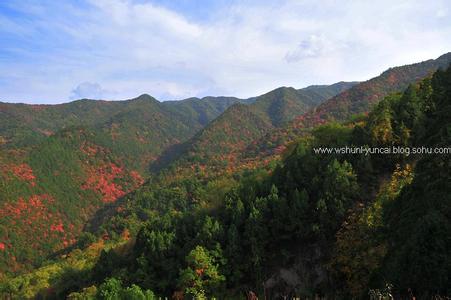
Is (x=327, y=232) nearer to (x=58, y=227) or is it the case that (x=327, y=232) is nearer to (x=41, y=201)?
(x=58, y=227)

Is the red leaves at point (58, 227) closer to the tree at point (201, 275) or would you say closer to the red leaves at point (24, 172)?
the red leaves at point (24, 172)

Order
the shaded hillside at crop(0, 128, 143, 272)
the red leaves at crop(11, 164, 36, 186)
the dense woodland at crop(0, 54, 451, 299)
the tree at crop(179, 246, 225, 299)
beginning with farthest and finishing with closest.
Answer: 1. the red leaves at crop(11, 164, 36, 186)
2. the shaded hillside at crop(0, 128, 143, 272)
3. the tree at crop(179, 246, 225, 299)
4. the dense woodland at crop(0, 54, 451, 299)

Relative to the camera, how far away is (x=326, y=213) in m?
31.4

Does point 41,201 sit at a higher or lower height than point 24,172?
lower

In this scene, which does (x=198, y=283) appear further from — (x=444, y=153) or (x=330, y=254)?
(x=444, y=153)

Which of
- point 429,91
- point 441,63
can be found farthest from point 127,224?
point 441,63

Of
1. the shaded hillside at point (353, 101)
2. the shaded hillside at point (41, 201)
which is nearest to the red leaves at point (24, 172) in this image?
the shaded hillside at point (41, 201)

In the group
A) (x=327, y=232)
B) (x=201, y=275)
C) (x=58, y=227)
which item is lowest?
(x=58, y=227)

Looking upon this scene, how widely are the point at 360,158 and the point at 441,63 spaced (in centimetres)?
15110

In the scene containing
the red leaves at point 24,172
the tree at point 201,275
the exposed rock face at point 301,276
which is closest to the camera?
the exposed rock face at point 301,276

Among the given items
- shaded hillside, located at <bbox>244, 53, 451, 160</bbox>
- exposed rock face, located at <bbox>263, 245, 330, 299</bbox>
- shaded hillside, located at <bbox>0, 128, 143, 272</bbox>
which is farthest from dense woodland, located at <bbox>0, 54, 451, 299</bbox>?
shaded hillside, located at <bbox>244, 53, 451, 160</bbox>

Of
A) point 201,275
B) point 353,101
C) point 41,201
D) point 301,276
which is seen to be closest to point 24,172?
point 41,201

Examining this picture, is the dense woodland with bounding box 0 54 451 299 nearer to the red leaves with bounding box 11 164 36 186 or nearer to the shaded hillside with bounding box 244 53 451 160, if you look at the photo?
the shaded hillside with bounding box 244 53 451 160

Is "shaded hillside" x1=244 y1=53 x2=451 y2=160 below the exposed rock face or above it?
above
